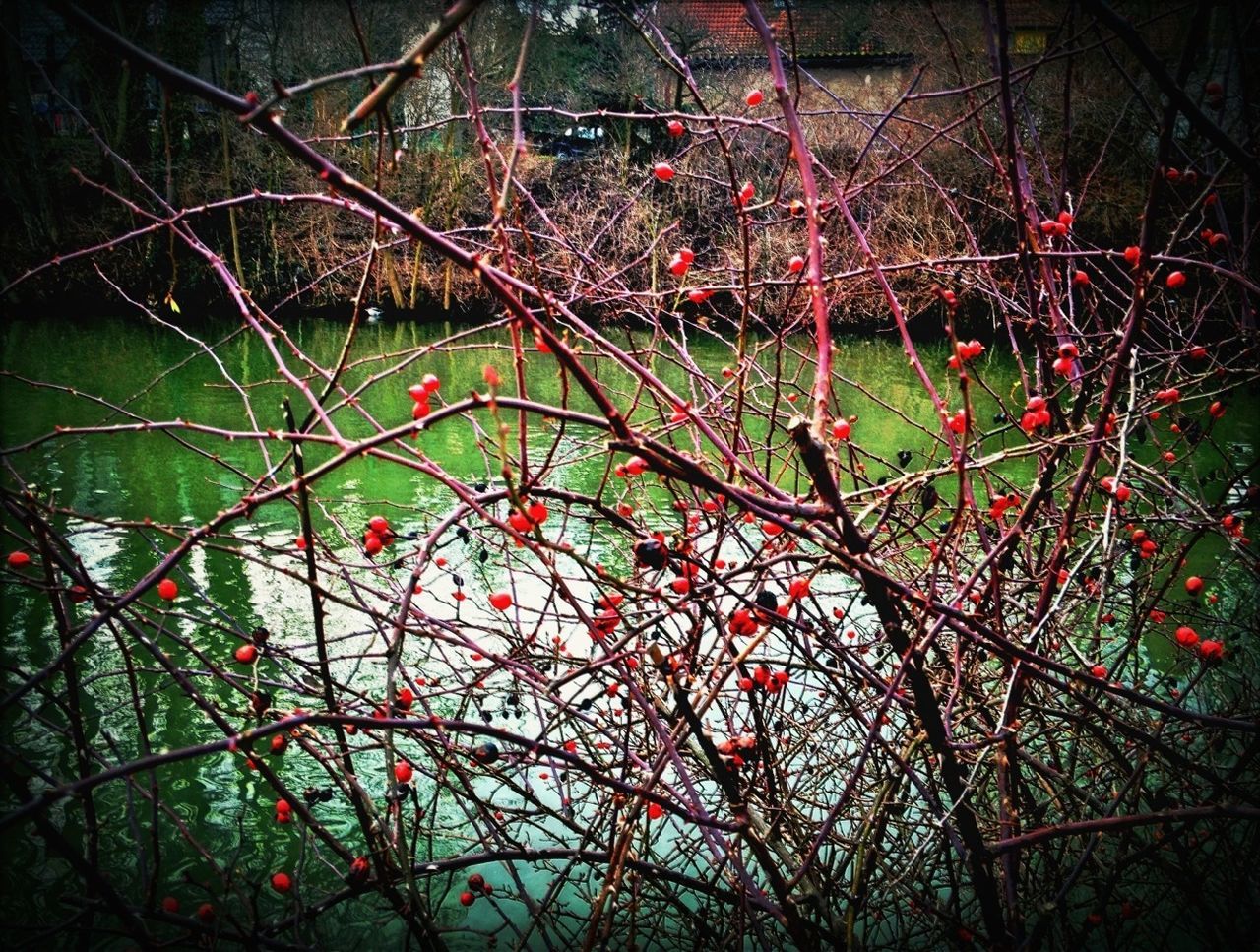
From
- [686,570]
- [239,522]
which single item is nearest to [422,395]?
[686,570]

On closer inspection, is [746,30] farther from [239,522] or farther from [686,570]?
[686,570]

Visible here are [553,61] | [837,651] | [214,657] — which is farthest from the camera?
[553,61]

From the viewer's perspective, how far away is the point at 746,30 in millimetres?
20391

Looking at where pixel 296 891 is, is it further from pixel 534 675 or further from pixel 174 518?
pixel 174 518

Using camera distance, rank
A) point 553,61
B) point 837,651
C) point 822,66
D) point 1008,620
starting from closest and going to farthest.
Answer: point 837,651 < point 1008,620 < point 553,61 < point 822,66

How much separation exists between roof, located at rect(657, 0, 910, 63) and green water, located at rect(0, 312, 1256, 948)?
312 inches

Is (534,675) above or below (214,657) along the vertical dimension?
above

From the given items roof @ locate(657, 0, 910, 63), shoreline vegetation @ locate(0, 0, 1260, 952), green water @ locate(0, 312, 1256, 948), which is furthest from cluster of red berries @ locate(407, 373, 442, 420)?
roof @ locate(657, 0, 910, 63)

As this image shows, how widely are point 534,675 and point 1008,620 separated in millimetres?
1910

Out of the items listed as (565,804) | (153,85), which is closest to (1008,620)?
(565,804)

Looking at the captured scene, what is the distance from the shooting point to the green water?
2.34m

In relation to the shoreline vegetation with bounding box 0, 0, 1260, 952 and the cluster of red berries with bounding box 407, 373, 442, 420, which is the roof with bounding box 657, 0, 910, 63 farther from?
the cluster of red berries with bounding box 407, 373, 442, 420

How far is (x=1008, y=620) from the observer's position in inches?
114

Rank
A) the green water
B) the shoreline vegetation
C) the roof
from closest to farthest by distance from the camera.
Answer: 1. the shoreline vegetation
2. the green water
3. the roof
